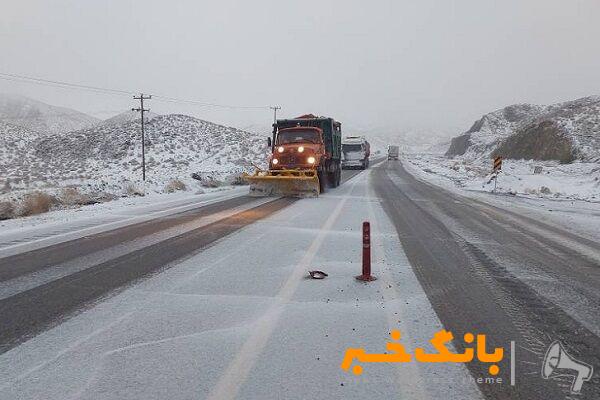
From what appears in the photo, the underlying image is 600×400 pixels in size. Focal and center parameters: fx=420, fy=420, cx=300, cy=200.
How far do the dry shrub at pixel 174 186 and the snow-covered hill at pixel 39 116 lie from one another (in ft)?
446

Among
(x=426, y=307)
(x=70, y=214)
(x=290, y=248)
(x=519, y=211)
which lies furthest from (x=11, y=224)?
(x=519, y=211)

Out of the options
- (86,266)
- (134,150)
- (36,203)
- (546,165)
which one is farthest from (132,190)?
(134,150)

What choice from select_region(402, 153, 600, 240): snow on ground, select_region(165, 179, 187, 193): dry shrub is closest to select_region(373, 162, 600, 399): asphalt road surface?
select_region(402, 153, 600, 240): snow on ground

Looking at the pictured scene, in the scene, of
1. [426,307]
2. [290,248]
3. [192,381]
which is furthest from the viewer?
[290,248]

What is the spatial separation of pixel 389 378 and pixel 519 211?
11776 millimetres

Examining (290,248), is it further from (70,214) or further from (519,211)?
(519,211)

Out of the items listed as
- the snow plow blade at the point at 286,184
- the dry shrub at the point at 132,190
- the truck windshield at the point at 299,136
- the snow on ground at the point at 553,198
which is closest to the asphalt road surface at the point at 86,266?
the snow plow blade at the point at 286,184

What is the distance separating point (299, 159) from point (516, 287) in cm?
1258

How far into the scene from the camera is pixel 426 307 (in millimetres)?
4516

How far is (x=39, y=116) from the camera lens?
165 meters

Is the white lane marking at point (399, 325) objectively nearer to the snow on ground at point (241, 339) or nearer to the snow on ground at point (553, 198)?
the snow on ground at point (241, 339)

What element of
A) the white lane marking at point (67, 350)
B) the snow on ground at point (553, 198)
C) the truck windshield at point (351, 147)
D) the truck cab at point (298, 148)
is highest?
the truck windshield at point (351, 147)

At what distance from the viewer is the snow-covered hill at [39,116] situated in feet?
470

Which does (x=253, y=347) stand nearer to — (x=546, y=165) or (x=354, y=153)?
(x=354, y=153)
